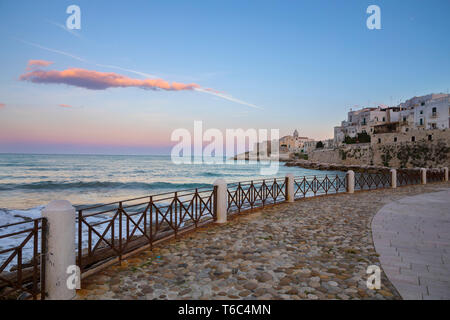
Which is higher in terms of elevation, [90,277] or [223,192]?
[223,192]

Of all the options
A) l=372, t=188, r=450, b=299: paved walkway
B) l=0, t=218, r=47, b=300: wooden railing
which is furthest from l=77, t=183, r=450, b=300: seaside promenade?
l=0, t=218, r=47, b=300: wooden railing

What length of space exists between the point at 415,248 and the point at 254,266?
4018mm

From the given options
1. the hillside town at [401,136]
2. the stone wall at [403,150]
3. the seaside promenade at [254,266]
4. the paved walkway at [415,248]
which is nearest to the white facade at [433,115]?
the hillside town at [401,136]

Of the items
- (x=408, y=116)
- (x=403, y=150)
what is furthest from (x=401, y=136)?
(x=408, y=116)

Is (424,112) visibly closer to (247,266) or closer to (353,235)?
(353,235)

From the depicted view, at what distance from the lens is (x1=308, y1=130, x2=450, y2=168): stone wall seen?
44.7 m

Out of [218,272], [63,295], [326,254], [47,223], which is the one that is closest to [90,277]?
[63,295]

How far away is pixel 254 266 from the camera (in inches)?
200

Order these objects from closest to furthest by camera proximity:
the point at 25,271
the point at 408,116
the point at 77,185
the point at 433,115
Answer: the point at 25,271
the point at 77,185
the point at 433,115
the point at 408,116

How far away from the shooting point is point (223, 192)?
8.73 meters

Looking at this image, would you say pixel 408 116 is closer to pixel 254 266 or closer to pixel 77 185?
pixel 77 185

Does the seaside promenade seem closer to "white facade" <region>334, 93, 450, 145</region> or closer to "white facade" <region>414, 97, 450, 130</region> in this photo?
"white facade" <region>414, 97, 450, 130</region>

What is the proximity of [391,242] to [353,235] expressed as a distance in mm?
934

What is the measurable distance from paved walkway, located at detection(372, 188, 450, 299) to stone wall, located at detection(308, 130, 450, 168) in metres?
44.0
